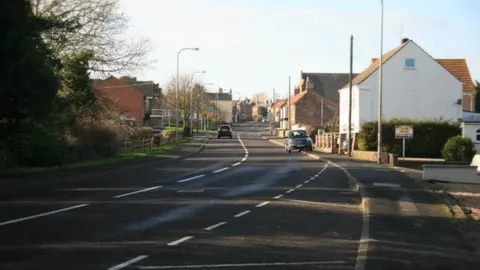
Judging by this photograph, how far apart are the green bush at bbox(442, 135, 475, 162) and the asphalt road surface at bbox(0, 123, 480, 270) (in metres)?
26.4

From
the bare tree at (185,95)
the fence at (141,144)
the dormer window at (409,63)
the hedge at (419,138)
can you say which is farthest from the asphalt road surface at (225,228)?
the bare tree at (185,95)

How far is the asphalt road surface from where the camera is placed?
9.83 metres

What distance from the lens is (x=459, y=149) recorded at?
4878 centimetres

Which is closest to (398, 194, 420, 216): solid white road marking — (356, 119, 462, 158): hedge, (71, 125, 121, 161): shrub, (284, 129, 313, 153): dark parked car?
(71, 125, 121, 161): shrub

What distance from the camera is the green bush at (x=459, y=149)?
48.4 m

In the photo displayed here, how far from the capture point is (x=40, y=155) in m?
30.0

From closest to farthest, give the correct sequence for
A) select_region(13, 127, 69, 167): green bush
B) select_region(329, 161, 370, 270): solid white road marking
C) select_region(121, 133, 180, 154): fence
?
select_region(329, 161, 370, 270): solid white road marking → select_region(13, 127, 69, 167): green bush → select_region(121, 133, 180, 154): fence

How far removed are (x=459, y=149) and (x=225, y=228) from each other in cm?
3892

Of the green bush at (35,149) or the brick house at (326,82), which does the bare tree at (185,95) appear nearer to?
the brick house at (326,82)

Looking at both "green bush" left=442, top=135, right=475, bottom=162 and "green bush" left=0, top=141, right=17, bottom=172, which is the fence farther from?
"green bush" left=442, top=135, right=475, bottom=162

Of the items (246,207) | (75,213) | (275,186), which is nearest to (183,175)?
(275,186)

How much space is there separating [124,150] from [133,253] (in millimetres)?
37696

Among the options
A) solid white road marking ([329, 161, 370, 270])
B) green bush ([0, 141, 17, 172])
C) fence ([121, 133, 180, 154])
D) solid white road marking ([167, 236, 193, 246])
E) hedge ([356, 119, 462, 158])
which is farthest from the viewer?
hedge ([356, 119, 462, 158])

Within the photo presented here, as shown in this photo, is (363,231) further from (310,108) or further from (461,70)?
(310,108)
